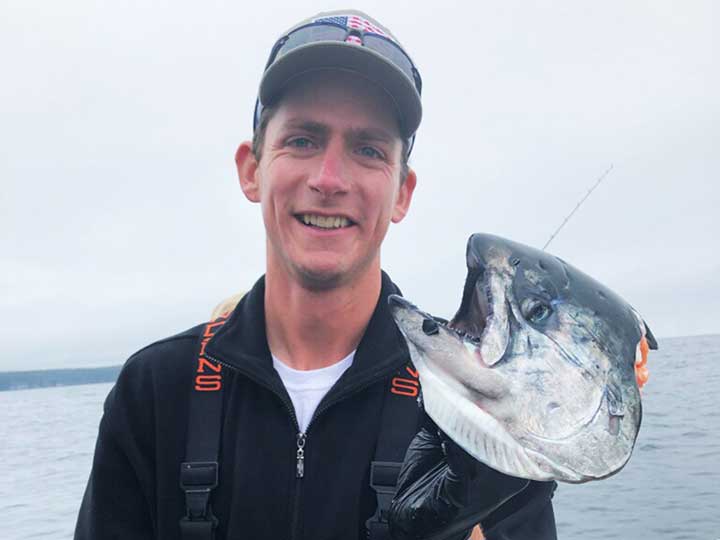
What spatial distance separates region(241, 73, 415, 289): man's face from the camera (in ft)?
9.69

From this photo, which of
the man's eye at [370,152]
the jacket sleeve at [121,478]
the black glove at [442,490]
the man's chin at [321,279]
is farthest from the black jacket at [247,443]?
the man's eye at [370,152]

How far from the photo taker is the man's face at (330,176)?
295 centimetres

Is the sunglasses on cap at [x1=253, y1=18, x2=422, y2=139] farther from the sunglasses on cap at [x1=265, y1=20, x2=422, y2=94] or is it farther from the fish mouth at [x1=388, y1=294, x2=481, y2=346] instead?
the fish mouth at [x1=388, y1=294, x2=481, y2=346]

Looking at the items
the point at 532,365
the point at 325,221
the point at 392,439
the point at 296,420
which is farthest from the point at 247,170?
the point at 532,365

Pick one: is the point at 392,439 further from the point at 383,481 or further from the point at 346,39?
the point at 346,39

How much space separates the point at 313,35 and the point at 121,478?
2.40m

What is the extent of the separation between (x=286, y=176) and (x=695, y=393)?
3142cm

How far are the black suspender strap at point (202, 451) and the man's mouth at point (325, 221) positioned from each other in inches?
35.9

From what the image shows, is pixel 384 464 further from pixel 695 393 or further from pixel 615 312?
pixel 695 393

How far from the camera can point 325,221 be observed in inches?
116

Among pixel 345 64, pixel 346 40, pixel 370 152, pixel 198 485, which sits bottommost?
pixel 198 485

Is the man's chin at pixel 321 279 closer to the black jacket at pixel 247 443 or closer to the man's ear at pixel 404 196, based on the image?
the black jacket at pixel 247 443

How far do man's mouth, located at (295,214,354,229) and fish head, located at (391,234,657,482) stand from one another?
853 millimetres

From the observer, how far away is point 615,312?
7.08ft
